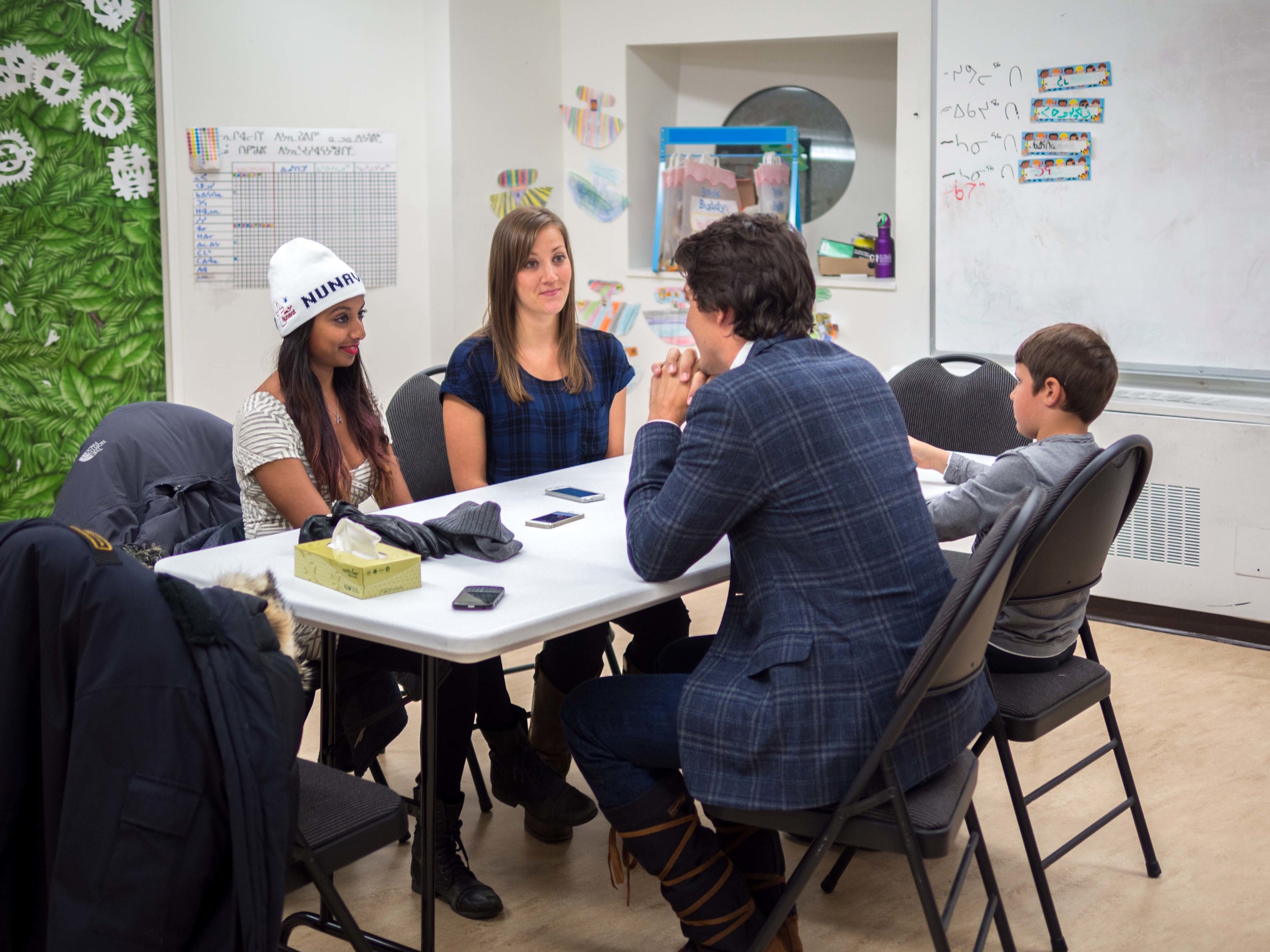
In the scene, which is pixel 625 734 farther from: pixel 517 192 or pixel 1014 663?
pixel 517 192

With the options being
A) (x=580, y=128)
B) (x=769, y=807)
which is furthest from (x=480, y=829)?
(x=580, y=128)

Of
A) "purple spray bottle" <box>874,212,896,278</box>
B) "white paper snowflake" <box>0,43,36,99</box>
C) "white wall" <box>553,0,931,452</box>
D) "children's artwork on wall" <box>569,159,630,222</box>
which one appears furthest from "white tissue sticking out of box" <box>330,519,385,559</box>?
"children's artwork on wall" <box>569,159,630,222</box>

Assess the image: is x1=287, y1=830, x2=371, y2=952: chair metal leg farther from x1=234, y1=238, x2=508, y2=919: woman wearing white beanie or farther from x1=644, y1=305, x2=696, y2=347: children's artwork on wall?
x1=644, y1=305, x2=696, y2=347: children's artwork on wall

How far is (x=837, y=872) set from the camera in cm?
236

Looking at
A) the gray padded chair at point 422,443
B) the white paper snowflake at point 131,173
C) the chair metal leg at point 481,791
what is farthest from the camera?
the white paper snowflake at point 131,173

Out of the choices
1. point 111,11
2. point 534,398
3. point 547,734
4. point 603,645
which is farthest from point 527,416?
point 111,11

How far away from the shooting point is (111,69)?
3.81 meters

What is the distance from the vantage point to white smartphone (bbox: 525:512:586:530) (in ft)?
7.33

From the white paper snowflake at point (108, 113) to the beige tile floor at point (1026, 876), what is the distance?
206 cm

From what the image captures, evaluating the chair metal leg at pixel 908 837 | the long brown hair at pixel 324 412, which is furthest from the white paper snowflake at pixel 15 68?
the chair metal leg at pixel 908 837

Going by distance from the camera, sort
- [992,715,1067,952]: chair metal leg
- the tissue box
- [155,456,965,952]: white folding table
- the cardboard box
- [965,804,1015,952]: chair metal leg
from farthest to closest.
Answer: the cardboard box → [992,715,1067,952]: chair metal leg → [965,804,1015,952]: chair metal leg → the tissue box → [155,456,965,952]: white folding table

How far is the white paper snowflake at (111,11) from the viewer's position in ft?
12.3

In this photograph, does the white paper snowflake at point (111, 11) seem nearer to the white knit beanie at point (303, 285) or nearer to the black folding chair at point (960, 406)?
the white knit beanie at point (303, 285)

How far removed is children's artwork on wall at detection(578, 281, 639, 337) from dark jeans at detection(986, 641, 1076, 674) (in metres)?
3.11
